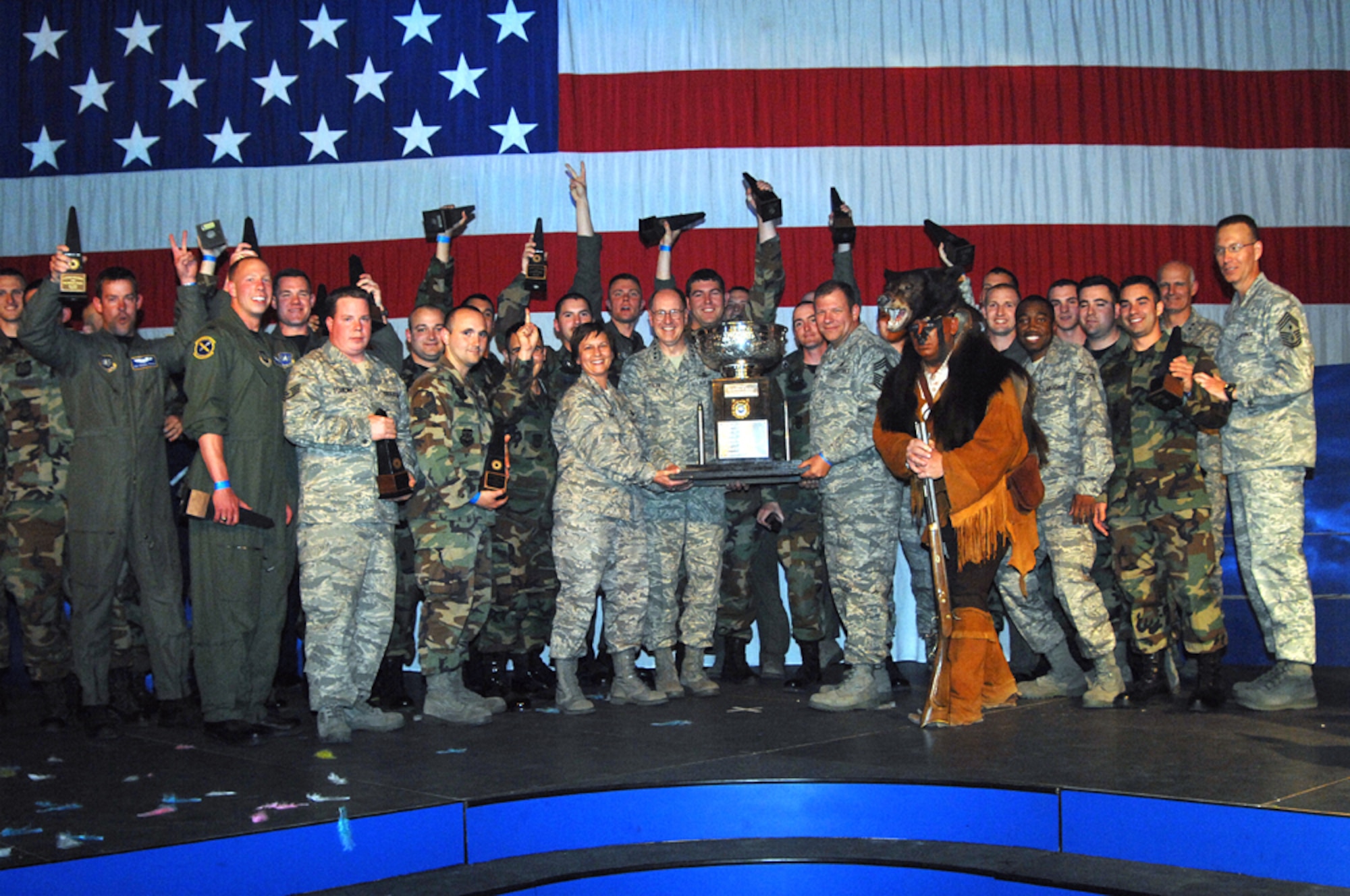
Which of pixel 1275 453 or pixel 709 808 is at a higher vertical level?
pixel 1275 453

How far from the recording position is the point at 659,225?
246 inches

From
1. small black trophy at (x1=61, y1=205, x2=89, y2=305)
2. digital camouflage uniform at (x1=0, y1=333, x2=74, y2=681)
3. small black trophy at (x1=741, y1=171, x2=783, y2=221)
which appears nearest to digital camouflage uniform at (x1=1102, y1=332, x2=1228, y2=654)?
small black trophy at (x1=741, y1=171, x2=783, y2=221)

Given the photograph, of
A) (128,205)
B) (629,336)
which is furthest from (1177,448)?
(128,205)

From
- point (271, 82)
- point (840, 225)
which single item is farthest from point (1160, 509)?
point (271, 82)

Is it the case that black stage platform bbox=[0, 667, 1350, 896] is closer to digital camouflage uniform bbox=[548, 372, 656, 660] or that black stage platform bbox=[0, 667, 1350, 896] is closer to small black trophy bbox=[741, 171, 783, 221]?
digital camouflage uniform bbox=[548, 372, 656, 660]

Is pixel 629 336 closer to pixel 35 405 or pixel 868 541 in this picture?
pixel 868 541

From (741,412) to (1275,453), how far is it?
2.20 metres

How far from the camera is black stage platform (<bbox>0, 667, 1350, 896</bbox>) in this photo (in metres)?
3.03

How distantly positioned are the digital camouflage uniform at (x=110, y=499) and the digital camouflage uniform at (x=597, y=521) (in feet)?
5.32

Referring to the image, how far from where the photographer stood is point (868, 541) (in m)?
4.84

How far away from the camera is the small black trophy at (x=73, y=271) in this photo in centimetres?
450

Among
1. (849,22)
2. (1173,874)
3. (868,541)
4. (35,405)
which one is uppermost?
(849,22)

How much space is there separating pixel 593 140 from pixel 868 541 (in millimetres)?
3371

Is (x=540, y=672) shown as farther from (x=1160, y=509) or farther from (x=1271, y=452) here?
(x=1271, y=452)
